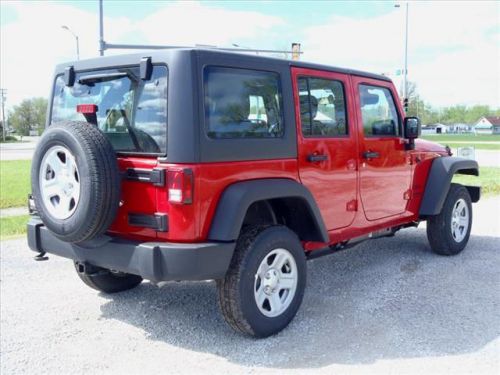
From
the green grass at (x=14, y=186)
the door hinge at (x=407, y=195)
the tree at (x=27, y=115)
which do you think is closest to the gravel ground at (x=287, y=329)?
the door hinge at (x=407, y=195)

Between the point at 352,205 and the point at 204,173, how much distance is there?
1772 millimetres

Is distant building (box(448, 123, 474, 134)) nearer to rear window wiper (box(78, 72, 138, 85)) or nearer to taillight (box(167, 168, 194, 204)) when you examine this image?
rear window wiper (box(78, 72, 138, 85))

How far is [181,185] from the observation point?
129 inches

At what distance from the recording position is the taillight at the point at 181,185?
10.7 ft

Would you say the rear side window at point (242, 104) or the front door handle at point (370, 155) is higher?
the rear side window at point (242, 104)

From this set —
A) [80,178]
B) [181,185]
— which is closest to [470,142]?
[181,185]

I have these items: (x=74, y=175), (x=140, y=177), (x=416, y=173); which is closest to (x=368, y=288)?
(x=416, y=173)

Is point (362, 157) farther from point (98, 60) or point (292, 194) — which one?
point (98, 60)

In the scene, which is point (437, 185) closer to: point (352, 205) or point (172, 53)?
point (352, 205)

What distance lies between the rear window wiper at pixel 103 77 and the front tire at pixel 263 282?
4.49 feet

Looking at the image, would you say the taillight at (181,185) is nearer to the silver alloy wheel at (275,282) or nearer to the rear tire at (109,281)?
the silver alloy wheel at (275,282)

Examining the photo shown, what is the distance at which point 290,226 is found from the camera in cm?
428

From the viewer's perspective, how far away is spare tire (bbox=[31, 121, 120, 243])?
3.32 m

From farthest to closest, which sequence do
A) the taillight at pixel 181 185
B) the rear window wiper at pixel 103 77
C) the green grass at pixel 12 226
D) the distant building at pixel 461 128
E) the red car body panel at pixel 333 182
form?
the distant building at pixel 461 128
the green grass at pixel 12 226
the rear window wiper at pixel 103 77
the red car body panel at pixel 333 182
the taillight at pixel 181 185
